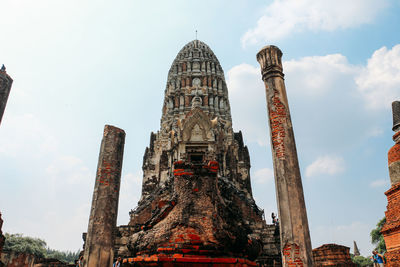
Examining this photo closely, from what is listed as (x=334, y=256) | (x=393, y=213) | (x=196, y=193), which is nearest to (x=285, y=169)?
(x=196, y=193)

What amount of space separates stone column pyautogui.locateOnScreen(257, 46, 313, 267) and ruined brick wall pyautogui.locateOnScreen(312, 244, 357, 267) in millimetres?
5860

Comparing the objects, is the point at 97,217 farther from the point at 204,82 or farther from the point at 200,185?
the point at 204,82

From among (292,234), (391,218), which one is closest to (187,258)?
(292,234)

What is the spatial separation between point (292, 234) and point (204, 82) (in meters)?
26.6

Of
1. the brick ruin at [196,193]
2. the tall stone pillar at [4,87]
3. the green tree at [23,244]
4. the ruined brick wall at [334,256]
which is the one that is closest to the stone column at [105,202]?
the brick ruin at [196,193]

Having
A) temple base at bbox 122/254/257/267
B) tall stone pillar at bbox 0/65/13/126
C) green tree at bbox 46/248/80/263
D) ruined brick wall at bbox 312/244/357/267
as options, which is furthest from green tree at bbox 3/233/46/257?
temple base at bbox 122/254/257/267

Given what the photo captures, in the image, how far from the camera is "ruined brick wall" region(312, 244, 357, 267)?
1017 centimetres

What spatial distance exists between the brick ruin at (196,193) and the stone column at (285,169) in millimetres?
Result: 624

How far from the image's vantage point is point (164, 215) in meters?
5.07

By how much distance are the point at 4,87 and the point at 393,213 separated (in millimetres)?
11475

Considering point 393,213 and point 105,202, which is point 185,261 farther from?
point 393,213

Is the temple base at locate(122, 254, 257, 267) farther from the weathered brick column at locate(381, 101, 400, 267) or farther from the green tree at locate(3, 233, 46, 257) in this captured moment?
the green tree at locate(3, 233, 46, 257)

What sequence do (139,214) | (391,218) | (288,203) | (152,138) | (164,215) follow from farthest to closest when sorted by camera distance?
1. (152,138)
2. (139,214)
3. (391,218)
4. (288,203)
5. (164,215)

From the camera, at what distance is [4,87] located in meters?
8.51
